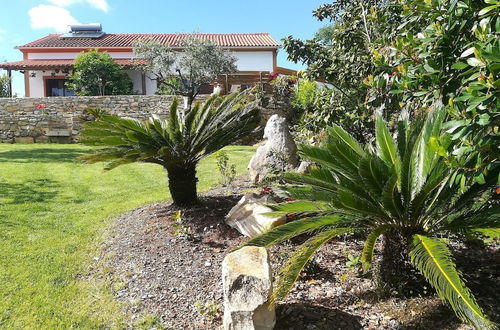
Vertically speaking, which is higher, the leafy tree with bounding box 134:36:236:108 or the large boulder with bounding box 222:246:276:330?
the leafy tree with bounding box 134:36:236:108

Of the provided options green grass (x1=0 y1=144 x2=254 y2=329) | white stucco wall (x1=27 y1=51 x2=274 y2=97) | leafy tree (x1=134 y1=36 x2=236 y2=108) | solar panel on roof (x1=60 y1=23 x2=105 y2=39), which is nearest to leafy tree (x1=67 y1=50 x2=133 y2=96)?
leafy tree (x1=134 y1=36 x2=236 y2=108)

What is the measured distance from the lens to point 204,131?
551 centimetres

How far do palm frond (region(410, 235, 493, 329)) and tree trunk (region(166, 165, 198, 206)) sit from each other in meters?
3.39

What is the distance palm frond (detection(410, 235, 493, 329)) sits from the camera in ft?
6.89

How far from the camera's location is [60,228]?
569 centimetres

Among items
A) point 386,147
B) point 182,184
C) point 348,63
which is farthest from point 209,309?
A: point 348,63

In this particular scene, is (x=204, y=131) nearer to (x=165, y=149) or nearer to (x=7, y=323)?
(x=165, y=149)

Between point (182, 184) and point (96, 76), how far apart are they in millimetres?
15407

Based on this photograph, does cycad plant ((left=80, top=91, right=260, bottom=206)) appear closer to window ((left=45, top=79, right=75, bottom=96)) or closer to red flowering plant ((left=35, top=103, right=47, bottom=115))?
red flowering plant ((left=35, top=103, right=47, bottom=115))

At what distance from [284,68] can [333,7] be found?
1468 cm

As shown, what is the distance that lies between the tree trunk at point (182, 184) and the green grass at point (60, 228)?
1.11m

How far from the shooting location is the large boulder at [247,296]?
280 cm

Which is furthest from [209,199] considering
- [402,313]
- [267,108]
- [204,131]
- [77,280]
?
[267,108]

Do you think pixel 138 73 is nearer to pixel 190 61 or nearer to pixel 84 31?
pixel 190 61
